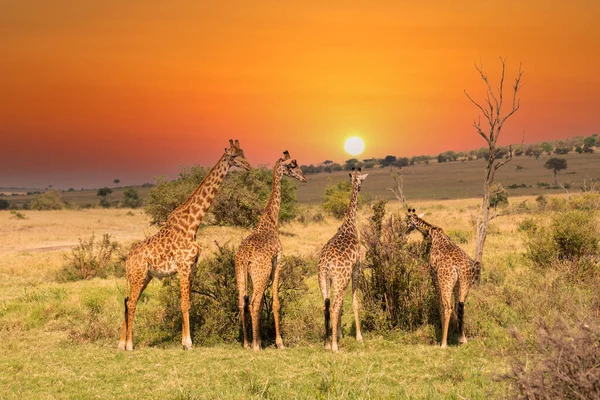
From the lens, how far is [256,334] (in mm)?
10242

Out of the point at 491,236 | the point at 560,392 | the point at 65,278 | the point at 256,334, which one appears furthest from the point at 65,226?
the point at 560,392

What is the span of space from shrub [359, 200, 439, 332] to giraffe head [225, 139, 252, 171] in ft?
9.66

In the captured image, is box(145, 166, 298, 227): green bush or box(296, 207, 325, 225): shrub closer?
box(145, 166, 298, 227): green bush

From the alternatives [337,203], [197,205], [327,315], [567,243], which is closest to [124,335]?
[197,205]

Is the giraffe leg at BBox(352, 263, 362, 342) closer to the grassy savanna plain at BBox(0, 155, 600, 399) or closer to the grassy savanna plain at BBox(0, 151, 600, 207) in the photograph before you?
the grassy savanna plain at BBox(0, 155, 600, 399)

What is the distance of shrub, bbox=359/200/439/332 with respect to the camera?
11891 mm

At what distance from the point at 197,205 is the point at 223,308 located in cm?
239

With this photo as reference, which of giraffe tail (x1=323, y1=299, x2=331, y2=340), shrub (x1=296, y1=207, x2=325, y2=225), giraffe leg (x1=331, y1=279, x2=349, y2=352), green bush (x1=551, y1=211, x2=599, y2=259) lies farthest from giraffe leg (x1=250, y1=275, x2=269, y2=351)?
shrub (x1=296, y1=207, x2=325, y2=225)

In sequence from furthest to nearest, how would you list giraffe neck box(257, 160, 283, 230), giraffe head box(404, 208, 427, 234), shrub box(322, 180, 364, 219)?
1. shrub box(322, 180, 364, 219)
2. giraffe head box(404, 208, 427, 234)
3. giraffe neck box(257, 160, 283, 230)

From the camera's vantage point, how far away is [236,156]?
11.3m

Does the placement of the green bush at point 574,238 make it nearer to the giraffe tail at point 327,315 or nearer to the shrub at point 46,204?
the giraffe tail at point 327,315

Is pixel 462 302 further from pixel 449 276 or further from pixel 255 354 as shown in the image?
pixel 255 354

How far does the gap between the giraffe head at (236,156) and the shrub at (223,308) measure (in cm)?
179

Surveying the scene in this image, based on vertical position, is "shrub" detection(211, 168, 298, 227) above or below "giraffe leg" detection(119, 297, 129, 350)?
above
